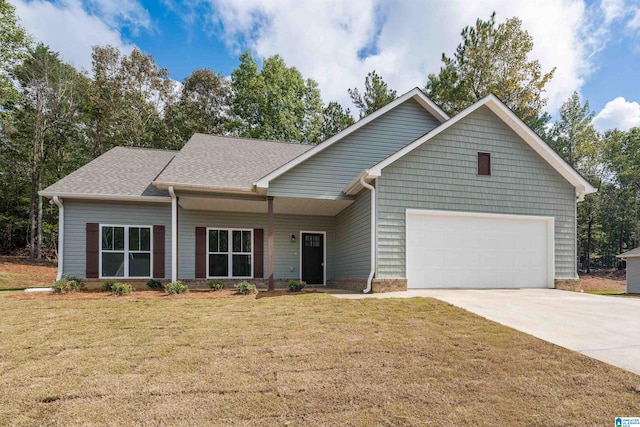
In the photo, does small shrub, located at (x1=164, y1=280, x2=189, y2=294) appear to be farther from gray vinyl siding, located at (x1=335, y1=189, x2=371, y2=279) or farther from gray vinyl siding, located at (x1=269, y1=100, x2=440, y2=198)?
gray vinyl siding, located at (x1=335, y1=189, x2=371, y2=279)

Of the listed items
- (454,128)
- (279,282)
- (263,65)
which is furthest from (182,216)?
(263,65)

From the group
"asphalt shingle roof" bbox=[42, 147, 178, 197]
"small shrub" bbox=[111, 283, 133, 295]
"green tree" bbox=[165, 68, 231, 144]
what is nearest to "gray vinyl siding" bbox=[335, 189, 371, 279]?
"asphalt shingle roof" bbox=[42, 147, 178, 197]

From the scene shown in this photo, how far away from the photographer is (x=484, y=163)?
10156mm

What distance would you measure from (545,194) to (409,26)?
9.54 m

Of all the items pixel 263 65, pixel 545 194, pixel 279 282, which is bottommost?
pixel 279 282

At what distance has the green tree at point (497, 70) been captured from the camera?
21.4 metres

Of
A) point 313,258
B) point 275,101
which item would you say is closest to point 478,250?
point 313,258

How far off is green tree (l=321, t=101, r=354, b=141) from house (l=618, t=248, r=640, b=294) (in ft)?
66.1

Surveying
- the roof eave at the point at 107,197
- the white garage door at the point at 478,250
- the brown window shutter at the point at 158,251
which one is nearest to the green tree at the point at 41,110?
the roof eave at the point at 107,197

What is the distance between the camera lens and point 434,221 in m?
9.86

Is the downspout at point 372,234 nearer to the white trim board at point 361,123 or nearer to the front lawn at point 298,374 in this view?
the white trim board at point 361,123

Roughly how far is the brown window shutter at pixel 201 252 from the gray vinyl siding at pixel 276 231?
13cm

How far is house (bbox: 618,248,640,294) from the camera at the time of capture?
2141cm

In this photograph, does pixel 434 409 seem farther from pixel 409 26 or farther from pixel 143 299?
pixel 409 26
